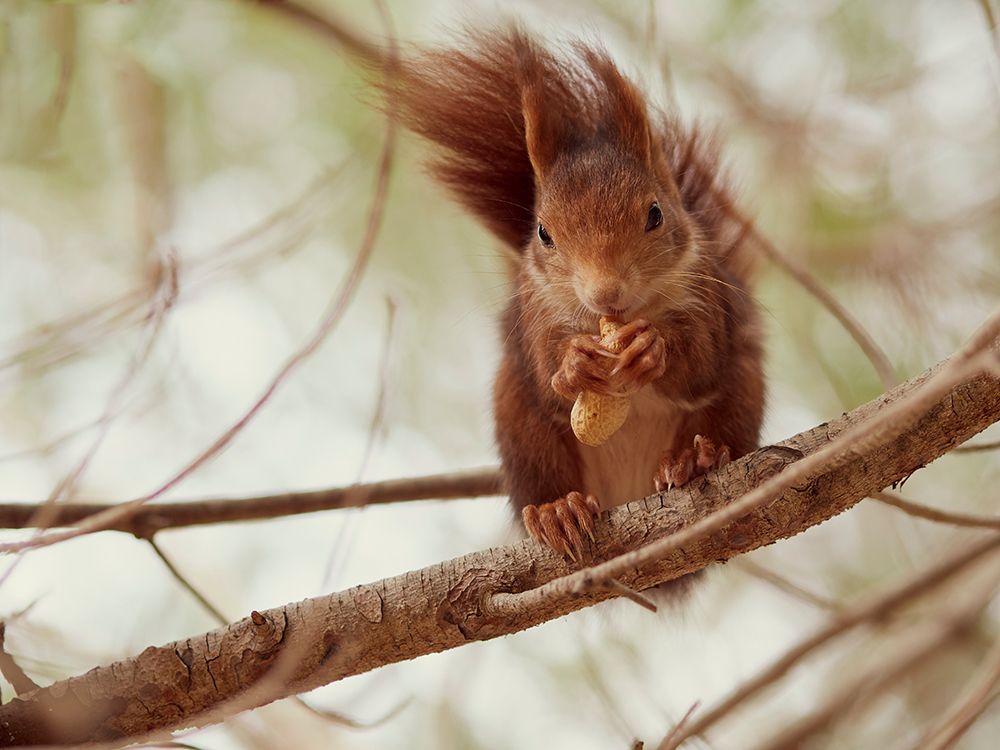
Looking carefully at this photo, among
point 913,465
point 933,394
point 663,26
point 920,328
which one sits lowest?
point 933,394

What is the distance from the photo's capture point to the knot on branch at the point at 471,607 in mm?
1724

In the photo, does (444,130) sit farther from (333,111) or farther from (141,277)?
(333,111)

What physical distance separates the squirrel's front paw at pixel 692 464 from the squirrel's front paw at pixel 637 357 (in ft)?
0.46

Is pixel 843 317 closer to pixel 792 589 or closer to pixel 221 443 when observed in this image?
pixel 792 589

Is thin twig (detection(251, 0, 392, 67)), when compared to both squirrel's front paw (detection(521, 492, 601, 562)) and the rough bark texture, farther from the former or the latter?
the rough bark texture

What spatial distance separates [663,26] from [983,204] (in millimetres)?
1010

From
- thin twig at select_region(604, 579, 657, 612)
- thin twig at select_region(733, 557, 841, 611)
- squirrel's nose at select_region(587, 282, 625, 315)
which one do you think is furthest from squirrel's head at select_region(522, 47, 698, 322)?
thin twig at select_region(604, 579, 657, 612)

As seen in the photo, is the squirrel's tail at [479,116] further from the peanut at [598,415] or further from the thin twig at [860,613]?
the thin twig at [860,613]

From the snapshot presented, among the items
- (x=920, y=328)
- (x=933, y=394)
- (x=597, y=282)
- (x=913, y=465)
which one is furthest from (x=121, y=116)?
(x=933, y=394)

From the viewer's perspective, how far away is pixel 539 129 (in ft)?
7.68

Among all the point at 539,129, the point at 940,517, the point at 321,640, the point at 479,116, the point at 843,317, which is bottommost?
the point at 940,517

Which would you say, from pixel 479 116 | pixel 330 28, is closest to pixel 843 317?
pixel 479 116

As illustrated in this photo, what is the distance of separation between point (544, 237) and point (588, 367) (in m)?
0.41

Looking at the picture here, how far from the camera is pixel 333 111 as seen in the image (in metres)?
3.51
